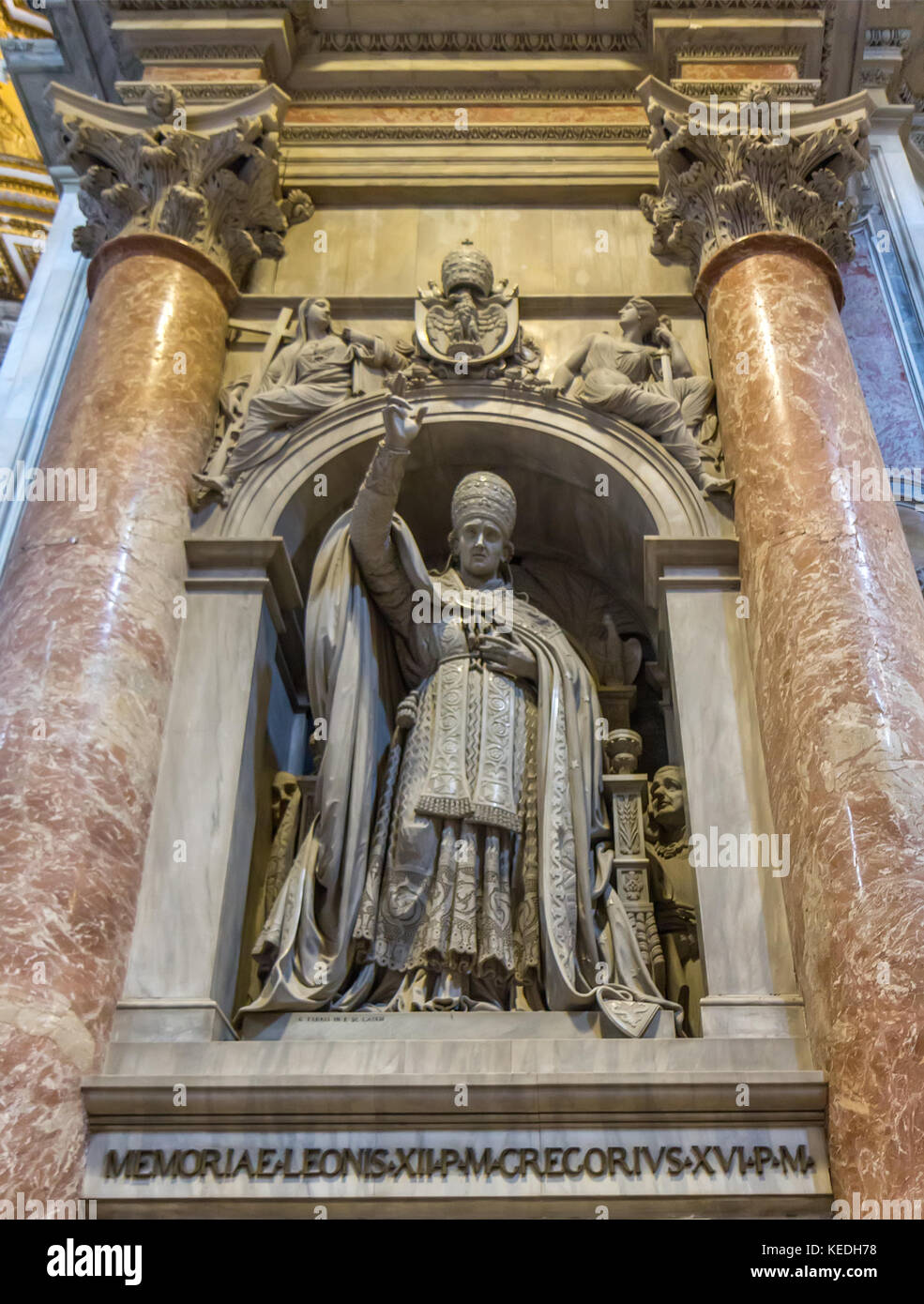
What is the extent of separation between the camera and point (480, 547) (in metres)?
7.00

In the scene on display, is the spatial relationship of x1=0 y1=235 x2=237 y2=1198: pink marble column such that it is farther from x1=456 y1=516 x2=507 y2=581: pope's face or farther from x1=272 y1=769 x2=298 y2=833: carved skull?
x1=456 y1=516 x2=507 y2=581: pope's face

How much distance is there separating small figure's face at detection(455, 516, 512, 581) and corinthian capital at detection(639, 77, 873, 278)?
225cm

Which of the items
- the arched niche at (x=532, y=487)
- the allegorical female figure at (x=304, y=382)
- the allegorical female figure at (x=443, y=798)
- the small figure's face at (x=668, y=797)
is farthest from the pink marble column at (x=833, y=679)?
the allegorical female figure at (x=304, y=382)

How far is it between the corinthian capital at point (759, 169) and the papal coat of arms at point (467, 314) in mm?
1175

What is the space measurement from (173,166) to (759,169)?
349 cm

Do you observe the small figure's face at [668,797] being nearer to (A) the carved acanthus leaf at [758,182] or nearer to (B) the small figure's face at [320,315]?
(A) the carved acanthus leaf at [758,182]

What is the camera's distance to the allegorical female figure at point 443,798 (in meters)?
5.84

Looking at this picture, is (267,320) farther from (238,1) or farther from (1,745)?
(1,745)

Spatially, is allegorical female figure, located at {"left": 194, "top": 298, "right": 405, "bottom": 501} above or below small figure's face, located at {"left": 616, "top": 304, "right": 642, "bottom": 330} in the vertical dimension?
below

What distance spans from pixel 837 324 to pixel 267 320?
3.40 meters

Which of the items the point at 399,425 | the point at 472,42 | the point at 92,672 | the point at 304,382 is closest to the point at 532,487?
the point at 304,382

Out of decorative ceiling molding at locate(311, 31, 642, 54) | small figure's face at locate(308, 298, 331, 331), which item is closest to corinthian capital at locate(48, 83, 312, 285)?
small figure's face at locate(308, 298, 331, 331)

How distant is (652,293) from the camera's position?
812cm

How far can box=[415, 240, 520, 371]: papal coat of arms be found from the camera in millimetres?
7770
